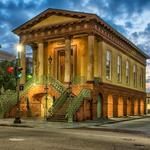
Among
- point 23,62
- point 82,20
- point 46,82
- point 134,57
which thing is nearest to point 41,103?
point 46,82

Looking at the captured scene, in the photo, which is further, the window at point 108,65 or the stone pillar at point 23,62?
the stone pillar at point 23,62

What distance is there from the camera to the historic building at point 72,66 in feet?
120

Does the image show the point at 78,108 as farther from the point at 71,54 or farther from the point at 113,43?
the point at 113,43

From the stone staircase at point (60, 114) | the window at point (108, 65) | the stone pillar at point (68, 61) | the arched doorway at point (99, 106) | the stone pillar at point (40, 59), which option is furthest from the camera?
the window at point (108, 65)

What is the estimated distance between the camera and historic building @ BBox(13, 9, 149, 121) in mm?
36469

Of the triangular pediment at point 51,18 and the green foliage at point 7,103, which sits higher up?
the triangular pediment at point 51,18

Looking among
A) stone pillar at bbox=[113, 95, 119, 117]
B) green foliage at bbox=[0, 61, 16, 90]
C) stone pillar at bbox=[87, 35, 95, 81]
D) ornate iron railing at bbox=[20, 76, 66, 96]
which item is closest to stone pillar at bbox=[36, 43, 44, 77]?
ornate iron railing at bbox=[20, 76, 66, 96]

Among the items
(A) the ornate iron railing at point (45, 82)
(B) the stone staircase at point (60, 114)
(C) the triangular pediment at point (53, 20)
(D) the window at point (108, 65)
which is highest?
(C) the triangular pediment at point (53, 20)

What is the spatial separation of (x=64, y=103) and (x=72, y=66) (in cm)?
589

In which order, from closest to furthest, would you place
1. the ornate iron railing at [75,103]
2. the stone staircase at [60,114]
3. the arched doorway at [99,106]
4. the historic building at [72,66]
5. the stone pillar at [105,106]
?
the ornate iron railing at [75,103]
the stone staircase at [60,114]
the historic building at [72,66]
the arched doorway at [99,106]
the stone pillar at [105,106]

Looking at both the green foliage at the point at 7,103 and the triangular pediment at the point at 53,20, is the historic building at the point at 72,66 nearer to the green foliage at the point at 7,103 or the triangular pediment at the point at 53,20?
the triangular pediment at the point at 53,20

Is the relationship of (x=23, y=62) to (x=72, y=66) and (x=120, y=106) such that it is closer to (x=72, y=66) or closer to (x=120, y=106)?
(x=72, y=66)

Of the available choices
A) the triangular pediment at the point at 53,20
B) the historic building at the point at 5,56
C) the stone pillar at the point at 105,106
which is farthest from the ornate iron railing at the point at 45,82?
the historic building at the point at 5,56

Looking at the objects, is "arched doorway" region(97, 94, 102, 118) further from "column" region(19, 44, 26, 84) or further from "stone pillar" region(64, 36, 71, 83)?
"column" region(19, 44, 26, 84)
